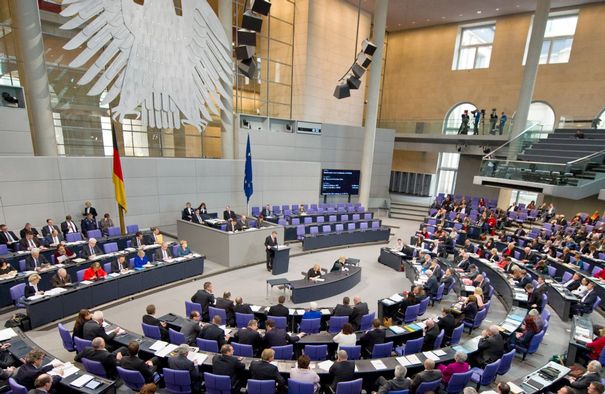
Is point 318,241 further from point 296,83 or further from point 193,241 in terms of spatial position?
point 296,83

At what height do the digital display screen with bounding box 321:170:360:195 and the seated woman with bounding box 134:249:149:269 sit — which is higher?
the digital display screen with bounding box 321:170:360:195

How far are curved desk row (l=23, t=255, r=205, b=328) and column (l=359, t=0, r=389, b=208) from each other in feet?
41.8

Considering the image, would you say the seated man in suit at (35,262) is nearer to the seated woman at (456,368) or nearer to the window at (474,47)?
the seated woman at (456,368)

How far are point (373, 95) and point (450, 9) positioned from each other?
8.62 metres

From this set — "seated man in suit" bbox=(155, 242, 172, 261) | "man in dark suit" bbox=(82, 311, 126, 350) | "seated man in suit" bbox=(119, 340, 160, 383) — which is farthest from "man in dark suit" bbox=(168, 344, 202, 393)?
"seated man in suit" bbox=(155, 242, 172, 261)

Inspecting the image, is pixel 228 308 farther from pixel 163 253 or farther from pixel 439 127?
pixel 439 127

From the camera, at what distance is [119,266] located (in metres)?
9.14

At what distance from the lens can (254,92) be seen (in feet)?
66.0

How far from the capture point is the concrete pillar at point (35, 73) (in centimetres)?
1095

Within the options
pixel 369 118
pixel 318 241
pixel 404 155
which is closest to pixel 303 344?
pixel 318 241

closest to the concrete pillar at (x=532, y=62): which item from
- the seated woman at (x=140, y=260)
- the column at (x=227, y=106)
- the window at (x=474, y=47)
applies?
the window at (x=474, y=47)

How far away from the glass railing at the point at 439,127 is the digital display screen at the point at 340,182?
6.09m

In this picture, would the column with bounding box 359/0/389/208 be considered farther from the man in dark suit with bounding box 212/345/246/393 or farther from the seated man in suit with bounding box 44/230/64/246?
the man in dark suit with bounding box 212/345/246/393

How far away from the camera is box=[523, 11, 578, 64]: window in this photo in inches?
807
